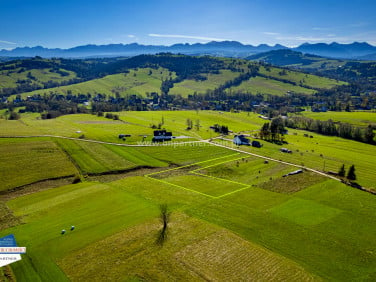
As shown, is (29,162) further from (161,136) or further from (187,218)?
(161,136)

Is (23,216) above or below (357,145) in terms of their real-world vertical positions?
above

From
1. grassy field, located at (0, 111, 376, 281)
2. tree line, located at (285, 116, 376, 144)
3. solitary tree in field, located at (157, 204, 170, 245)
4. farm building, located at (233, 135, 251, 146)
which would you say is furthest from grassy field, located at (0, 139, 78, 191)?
tree line, located at (285, 116, 376, 144)

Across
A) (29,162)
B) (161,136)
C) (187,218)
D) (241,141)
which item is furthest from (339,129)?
(29,162)

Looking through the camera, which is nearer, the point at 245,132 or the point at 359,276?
the point at 359,276

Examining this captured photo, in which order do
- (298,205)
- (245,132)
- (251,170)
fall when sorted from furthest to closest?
(245,132) < (251,170) < (298,205)

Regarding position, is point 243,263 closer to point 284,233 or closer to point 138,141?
point 284,233

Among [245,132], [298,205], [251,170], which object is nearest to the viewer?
[298,205]

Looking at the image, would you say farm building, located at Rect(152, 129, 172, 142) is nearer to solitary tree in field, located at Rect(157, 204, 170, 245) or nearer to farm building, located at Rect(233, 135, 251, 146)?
farm building, located at Rect(233, 135, 251, 146)

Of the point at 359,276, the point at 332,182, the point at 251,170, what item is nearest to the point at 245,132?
the point at 251,170
